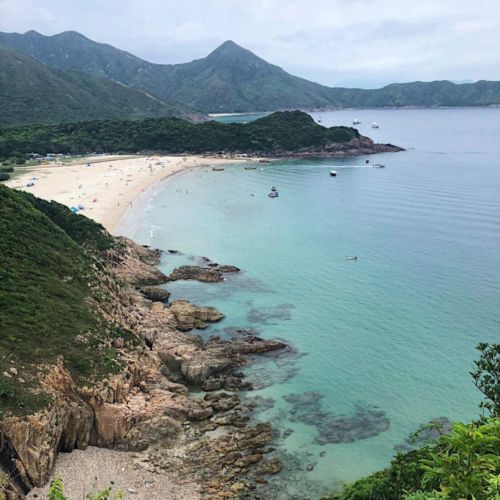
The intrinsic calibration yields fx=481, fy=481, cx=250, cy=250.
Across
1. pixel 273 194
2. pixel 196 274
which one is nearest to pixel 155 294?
pixel 196 274

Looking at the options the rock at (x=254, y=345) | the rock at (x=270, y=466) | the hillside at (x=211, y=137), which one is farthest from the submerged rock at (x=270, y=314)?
the hillside at (x=211, y=137)

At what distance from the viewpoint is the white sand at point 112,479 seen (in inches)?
892

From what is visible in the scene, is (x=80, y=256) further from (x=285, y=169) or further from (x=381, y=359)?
(x=285, y=169)

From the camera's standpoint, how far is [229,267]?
55.5 metres

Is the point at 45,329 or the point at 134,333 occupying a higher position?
the point at 45,329

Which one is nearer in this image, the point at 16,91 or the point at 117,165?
the point at 117,165

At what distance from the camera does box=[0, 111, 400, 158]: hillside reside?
479ft

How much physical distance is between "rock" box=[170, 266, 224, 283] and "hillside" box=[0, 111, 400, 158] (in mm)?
98072

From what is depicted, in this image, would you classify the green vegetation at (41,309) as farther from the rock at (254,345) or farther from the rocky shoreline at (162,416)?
the rock at (254,345)

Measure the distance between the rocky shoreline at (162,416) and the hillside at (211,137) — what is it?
378 ft

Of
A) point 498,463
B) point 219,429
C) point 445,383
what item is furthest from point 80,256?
point 498,463

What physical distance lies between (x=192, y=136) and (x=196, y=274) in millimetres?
107230

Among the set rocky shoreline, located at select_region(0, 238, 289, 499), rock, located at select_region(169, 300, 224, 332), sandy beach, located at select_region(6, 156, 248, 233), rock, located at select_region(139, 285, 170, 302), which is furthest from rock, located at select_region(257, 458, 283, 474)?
sandy beach, located at select_region(6, 156, 248, 233)

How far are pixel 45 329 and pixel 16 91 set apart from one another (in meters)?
203
